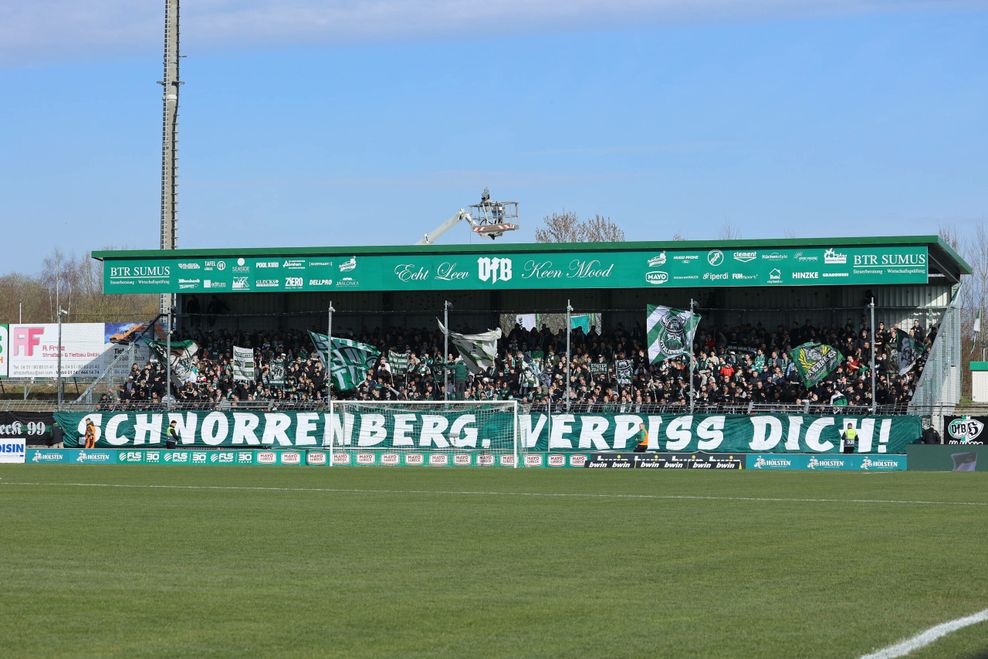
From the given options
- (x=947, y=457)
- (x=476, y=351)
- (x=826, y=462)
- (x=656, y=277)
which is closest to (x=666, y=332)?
(x=656, y=277)

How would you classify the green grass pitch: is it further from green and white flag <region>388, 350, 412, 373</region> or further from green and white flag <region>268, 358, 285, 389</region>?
green and white flag <region>268, 358, 285, 389</region>

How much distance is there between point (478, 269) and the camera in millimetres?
58875

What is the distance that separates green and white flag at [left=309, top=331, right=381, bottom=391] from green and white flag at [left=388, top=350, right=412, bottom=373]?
44.7 inches

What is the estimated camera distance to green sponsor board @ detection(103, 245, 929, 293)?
181ft

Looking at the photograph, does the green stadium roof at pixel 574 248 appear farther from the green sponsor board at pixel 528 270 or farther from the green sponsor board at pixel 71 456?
the green sponsor board at pixel 71 456

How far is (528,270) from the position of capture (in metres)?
58.5

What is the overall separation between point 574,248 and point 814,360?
11510mm

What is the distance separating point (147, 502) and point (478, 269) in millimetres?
34219

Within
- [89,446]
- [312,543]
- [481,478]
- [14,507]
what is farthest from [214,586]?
[89,446]

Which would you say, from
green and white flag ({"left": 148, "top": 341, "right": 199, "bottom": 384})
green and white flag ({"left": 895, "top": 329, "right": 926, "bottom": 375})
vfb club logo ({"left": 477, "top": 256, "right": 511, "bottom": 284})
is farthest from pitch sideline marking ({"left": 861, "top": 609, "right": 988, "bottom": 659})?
green and white flag ({"left": 148, "top": 341, "right": 199, "bottom": 384})

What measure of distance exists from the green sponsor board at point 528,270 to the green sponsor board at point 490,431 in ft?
31.5

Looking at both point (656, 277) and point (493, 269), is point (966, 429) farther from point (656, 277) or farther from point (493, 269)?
point (493, 269)

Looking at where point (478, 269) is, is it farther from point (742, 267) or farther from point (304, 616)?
point (304, 616)

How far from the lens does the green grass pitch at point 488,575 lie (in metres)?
9.55
